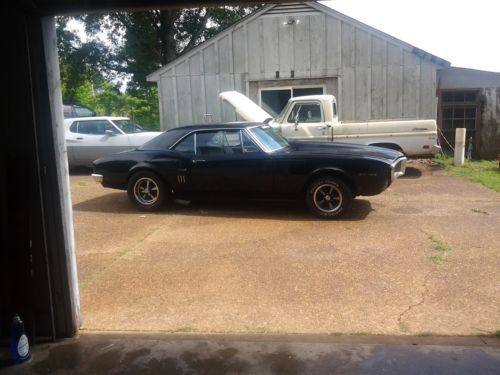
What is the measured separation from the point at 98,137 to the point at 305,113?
17.5 ft

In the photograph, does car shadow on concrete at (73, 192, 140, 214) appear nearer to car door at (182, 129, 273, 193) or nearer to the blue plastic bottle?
car door at (182, 129, 273, 193)

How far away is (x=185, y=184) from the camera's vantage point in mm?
7938

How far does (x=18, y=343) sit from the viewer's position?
3.18m

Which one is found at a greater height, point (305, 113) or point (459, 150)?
point (305, 113)

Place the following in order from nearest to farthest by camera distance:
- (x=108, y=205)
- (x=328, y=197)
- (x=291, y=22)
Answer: (x=328, y=197), (x=108, y=205), (x=291, y=22)

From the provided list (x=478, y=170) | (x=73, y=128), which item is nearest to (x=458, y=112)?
(x=478, y=170)

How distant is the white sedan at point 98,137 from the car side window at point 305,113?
351cm

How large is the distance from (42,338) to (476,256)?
437cm

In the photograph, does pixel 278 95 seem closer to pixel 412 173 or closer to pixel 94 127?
pixel 412 173

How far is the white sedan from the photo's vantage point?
12.5 meters

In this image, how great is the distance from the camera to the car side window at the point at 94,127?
41.9 ft

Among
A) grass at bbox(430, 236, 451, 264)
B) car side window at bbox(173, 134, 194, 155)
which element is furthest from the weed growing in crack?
car side window at bbox(173, 134, 194, 155)

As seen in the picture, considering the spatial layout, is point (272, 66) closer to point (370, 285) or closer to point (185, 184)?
point (185, 184)

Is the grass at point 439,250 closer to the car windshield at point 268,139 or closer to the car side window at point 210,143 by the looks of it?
the car windshield at point 268,139
